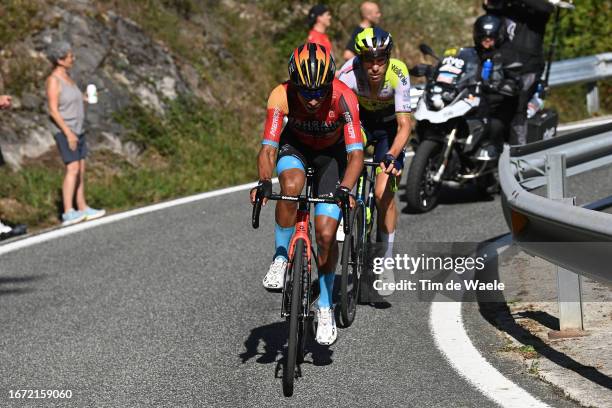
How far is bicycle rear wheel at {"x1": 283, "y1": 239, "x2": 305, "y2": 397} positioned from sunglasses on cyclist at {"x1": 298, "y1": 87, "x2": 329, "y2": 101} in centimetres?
91

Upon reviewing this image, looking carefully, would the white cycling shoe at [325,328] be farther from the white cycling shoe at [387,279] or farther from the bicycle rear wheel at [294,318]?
the white cycling shoe at [387,279]

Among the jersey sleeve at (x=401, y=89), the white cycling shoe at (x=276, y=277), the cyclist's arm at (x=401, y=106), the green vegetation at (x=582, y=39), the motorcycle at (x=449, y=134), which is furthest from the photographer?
the green vegetation at (x=582, y=39)

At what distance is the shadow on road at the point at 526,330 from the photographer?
19.3ft

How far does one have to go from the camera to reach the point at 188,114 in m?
15.9

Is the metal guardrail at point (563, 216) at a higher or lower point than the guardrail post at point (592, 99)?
lower

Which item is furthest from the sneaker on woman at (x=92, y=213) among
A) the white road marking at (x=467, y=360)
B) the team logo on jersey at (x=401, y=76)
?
the white road marking at (x=467, y=360)

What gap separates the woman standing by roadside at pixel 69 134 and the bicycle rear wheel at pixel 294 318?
247 inches

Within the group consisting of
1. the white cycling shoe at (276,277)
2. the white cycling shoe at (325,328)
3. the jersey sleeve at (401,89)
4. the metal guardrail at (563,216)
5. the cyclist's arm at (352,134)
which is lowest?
the white cycling shoe at (325,328)

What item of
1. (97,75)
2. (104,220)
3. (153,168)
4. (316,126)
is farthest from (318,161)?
(97,75)

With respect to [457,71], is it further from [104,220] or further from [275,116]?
[275,116]

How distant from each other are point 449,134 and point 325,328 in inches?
209

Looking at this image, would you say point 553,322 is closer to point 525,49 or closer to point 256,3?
point 525,49

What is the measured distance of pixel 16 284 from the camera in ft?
30.0

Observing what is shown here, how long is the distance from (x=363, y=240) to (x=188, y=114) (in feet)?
27.6
